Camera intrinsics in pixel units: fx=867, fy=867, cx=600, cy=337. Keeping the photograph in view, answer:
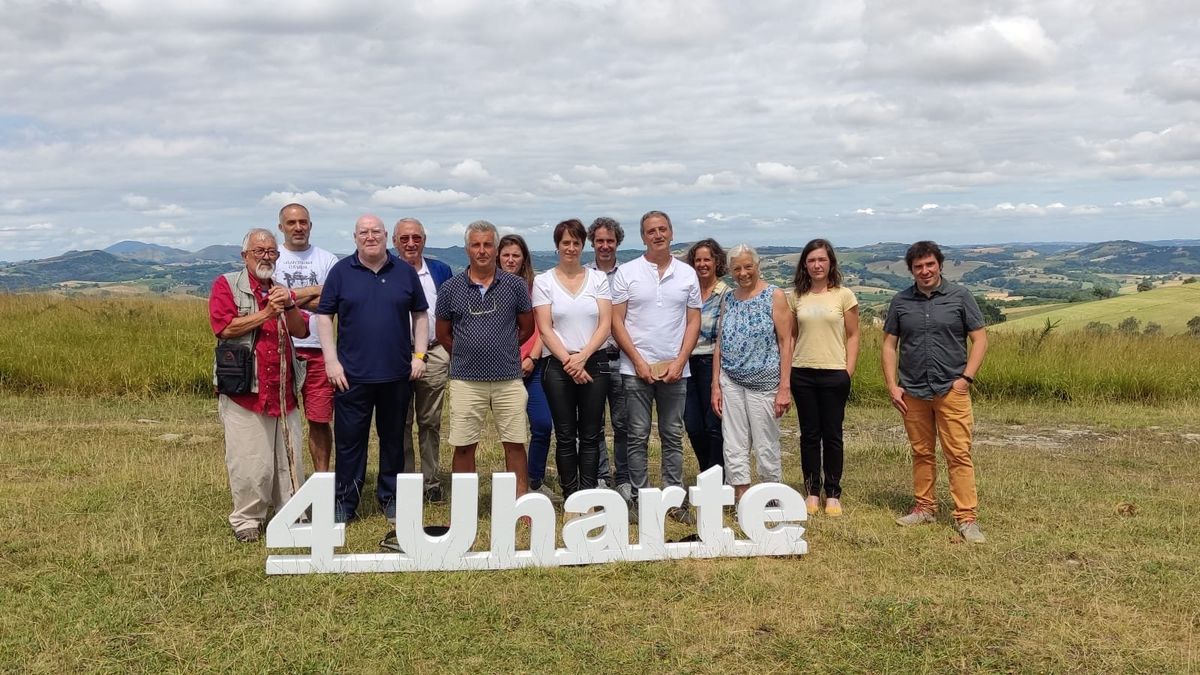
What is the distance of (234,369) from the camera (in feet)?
16.0

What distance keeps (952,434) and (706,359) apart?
160cm

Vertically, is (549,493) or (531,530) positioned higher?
(531,530)

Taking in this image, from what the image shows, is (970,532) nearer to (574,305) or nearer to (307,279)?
(574,305)

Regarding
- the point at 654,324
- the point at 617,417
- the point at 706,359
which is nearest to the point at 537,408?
the point at 617,417

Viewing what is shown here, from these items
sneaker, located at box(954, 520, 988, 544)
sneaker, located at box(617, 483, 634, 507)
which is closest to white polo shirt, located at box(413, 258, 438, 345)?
sneaker, located at box(617, 483, 634, 507)

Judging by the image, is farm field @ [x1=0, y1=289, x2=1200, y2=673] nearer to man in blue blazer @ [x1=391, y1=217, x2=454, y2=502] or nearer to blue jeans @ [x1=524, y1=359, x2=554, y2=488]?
man in blue blazer @ [x1=391, y1=217, x2=454, y2=502]

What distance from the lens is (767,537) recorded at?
15.9 feet

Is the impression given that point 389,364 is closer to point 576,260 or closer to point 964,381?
point 576,260

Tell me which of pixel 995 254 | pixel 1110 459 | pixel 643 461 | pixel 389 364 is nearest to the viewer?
pixel 389 364

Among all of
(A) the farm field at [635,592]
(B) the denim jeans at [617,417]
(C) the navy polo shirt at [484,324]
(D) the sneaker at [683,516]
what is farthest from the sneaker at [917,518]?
(C) the navy polo shirt at [484,324]

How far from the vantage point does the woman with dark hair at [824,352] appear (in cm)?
566

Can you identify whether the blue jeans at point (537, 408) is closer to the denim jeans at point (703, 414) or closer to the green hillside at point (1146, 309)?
the denim jeans at point (703, 414)

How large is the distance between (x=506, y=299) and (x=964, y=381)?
280 cm

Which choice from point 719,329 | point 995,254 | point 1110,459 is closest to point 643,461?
point 719,329
